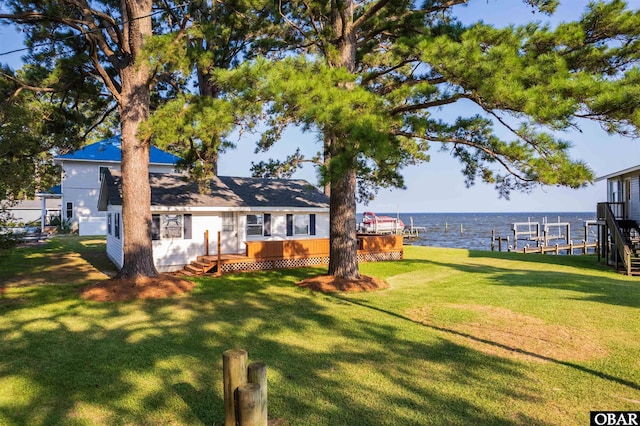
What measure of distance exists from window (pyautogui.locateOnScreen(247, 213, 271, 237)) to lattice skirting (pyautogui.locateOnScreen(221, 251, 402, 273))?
2.51m

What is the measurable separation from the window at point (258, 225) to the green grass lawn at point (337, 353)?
6776 mm

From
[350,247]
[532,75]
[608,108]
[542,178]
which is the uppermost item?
[532,75]

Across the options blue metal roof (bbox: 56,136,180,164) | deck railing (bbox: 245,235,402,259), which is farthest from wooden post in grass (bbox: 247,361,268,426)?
blue metal roof (bbox: 56,136,180,164)

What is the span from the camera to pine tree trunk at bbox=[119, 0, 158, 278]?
12.1 metres

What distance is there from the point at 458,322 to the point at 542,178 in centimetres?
339

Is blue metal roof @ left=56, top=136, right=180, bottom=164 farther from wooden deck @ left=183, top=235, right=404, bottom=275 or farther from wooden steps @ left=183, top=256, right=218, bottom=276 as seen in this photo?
wooden deck @ left=183, top=235, right=404, bottom=275

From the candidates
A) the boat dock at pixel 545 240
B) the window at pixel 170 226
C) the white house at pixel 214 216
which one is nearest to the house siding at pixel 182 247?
the white house at pixel 214 216

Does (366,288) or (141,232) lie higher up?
(141,232)

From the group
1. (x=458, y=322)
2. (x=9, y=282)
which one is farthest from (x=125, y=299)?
(x=458, y=322)

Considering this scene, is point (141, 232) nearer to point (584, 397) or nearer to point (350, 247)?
point (350, 247)

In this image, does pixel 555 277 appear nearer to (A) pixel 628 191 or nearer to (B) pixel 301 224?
(A) pixel 628 191

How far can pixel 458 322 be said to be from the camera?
27.3 feet

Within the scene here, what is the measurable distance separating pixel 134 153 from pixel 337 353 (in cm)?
919

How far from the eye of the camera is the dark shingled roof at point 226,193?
17.2 metres
